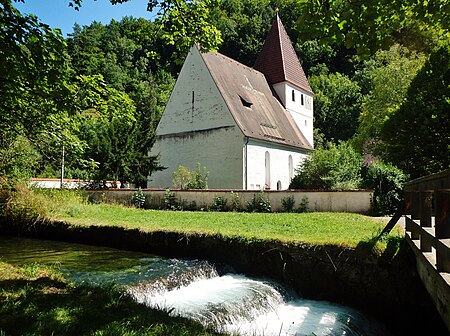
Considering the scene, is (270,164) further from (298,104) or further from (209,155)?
(298,104)

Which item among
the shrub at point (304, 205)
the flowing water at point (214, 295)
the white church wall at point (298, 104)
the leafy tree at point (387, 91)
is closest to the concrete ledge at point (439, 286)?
the flowing water at point (214, 295)

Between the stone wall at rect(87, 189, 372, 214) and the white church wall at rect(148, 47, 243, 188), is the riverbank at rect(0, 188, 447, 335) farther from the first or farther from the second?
the white church wall at rect(148, 47, 243, 188)

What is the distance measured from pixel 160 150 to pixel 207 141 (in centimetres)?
440

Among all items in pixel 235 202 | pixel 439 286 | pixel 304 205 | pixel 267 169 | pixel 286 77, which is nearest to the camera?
pixel 439 286

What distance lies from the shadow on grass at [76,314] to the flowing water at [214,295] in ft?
2.12

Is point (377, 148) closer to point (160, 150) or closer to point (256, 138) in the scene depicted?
point (256, 138)

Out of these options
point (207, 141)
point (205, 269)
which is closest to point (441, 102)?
point (207, 141)

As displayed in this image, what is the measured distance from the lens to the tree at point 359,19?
5.13 meters

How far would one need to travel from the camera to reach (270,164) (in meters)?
26.5

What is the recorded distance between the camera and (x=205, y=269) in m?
8.58

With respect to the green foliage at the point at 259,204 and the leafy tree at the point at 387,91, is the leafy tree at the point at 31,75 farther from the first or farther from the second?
the leafy tree at the point at 387,91

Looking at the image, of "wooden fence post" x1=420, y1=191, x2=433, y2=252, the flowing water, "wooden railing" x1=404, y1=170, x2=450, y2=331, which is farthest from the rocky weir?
"wooden fence post" x1=420, y1=191, x2=433, y2=252

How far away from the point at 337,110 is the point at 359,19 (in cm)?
5201

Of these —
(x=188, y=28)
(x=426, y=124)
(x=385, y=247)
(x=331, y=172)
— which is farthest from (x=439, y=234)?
(x=426, y=124)
